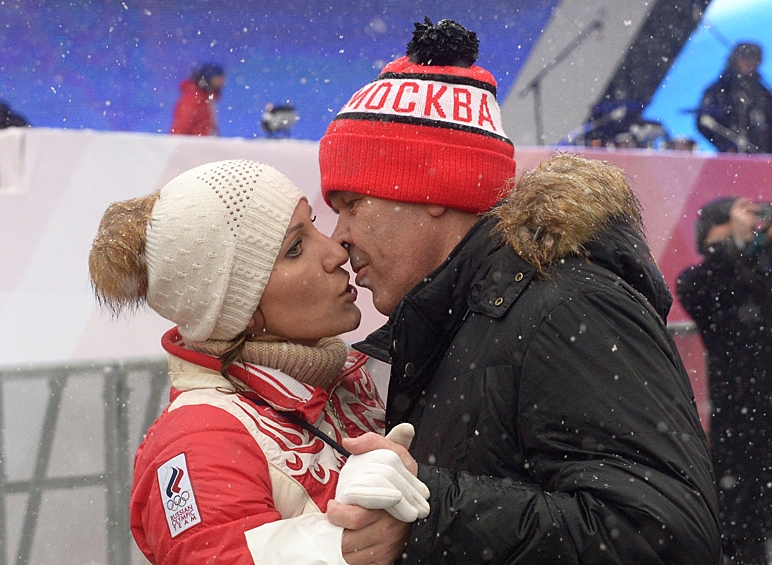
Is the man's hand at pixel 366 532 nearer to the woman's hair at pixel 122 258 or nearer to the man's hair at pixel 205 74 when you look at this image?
the woman's hair at pixel 122 258

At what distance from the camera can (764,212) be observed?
4418mm

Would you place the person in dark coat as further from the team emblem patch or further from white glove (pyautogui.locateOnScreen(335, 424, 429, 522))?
the team emblem patch

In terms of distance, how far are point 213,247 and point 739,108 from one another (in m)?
5.05

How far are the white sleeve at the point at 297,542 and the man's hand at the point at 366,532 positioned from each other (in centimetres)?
2

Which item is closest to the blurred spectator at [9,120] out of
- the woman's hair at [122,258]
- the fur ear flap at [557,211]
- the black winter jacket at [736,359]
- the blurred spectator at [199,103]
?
the blurred spectator at [199,103]

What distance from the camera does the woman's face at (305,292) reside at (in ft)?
6.77

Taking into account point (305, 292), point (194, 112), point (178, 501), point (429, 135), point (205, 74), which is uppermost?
point (429, 135)

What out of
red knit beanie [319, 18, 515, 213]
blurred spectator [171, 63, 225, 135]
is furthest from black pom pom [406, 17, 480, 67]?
blurred spectator [171, 63, 225, 135]

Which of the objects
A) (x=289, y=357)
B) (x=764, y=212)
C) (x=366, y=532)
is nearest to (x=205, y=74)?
(x=764, y=212)

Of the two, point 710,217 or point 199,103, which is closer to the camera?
point 710,217

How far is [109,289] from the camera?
2.02 metres

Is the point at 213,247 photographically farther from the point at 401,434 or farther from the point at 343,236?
the point at 401,434

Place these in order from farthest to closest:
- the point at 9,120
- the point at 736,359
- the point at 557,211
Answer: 1. the point at 9,120
2. the point at 736,359
3. the point at 557,211

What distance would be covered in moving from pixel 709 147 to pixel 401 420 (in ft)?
15.3
